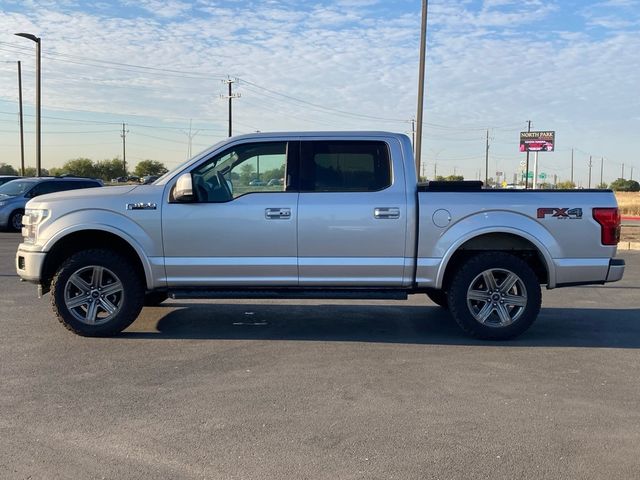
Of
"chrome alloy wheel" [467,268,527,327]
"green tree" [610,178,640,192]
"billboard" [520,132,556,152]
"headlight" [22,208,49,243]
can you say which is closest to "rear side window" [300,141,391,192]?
"chrome alloy wheel" [467,268,527,327]

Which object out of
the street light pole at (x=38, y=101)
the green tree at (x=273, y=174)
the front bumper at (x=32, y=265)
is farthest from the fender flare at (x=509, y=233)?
the street light pole at (x=38, y=101)

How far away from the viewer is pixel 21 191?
18203mm

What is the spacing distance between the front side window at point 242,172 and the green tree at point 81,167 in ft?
277

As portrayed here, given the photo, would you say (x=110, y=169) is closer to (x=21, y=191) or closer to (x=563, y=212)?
(x=21, y=191)

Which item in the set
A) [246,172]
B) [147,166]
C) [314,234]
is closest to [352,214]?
[314,234]

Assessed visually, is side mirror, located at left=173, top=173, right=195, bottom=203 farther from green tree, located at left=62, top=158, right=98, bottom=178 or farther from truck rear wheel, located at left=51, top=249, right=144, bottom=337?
green tree, located at left=62, top=158, right=98, bottom=178

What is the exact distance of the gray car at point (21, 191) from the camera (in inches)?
709

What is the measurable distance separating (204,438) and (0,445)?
1.26m

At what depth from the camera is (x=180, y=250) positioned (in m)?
6.20

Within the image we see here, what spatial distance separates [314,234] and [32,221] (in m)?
2.99

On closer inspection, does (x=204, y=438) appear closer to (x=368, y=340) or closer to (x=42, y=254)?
(x=368, y=340)

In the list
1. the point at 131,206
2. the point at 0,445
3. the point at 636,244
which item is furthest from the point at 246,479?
the point at 636,244

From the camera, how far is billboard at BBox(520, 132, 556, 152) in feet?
214

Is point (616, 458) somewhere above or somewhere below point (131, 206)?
below
